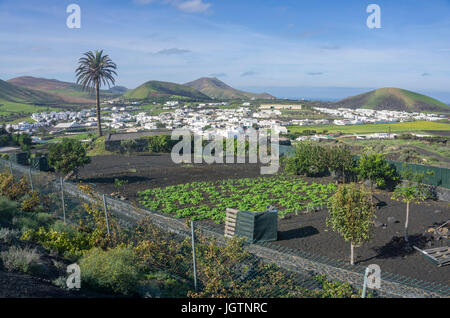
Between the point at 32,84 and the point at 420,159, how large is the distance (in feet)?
698

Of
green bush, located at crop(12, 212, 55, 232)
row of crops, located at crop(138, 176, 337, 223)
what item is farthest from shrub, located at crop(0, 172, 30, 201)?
row of crops, located at crop(138, 176, 337, 223)

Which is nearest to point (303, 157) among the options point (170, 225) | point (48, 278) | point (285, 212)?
point (285, 212)

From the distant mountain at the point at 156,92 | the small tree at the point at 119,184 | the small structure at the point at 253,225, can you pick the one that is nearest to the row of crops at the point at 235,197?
the small tree at the point at 119,184

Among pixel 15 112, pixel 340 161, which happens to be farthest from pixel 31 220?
pixel 15 112

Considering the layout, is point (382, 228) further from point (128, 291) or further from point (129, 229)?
point (128, 291)

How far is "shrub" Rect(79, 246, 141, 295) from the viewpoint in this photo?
224 inches

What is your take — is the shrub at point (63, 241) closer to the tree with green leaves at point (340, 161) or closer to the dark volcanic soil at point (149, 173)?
the dark volcanic soil at point (149, 173)

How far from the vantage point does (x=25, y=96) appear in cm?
13538

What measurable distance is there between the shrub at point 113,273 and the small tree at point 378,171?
50.9 ft

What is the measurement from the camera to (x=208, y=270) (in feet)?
20.4

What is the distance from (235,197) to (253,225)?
24.2 ft

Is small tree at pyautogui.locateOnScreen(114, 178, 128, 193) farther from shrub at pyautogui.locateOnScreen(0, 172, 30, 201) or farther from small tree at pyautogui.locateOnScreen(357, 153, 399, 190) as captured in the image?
small tree at pyautogui.locateOnScreen(357, 153, 399, 190)

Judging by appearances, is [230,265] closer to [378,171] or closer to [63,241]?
[63,241]

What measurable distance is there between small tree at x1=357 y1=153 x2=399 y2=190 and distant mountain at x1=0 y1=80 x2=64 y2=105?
435ft
